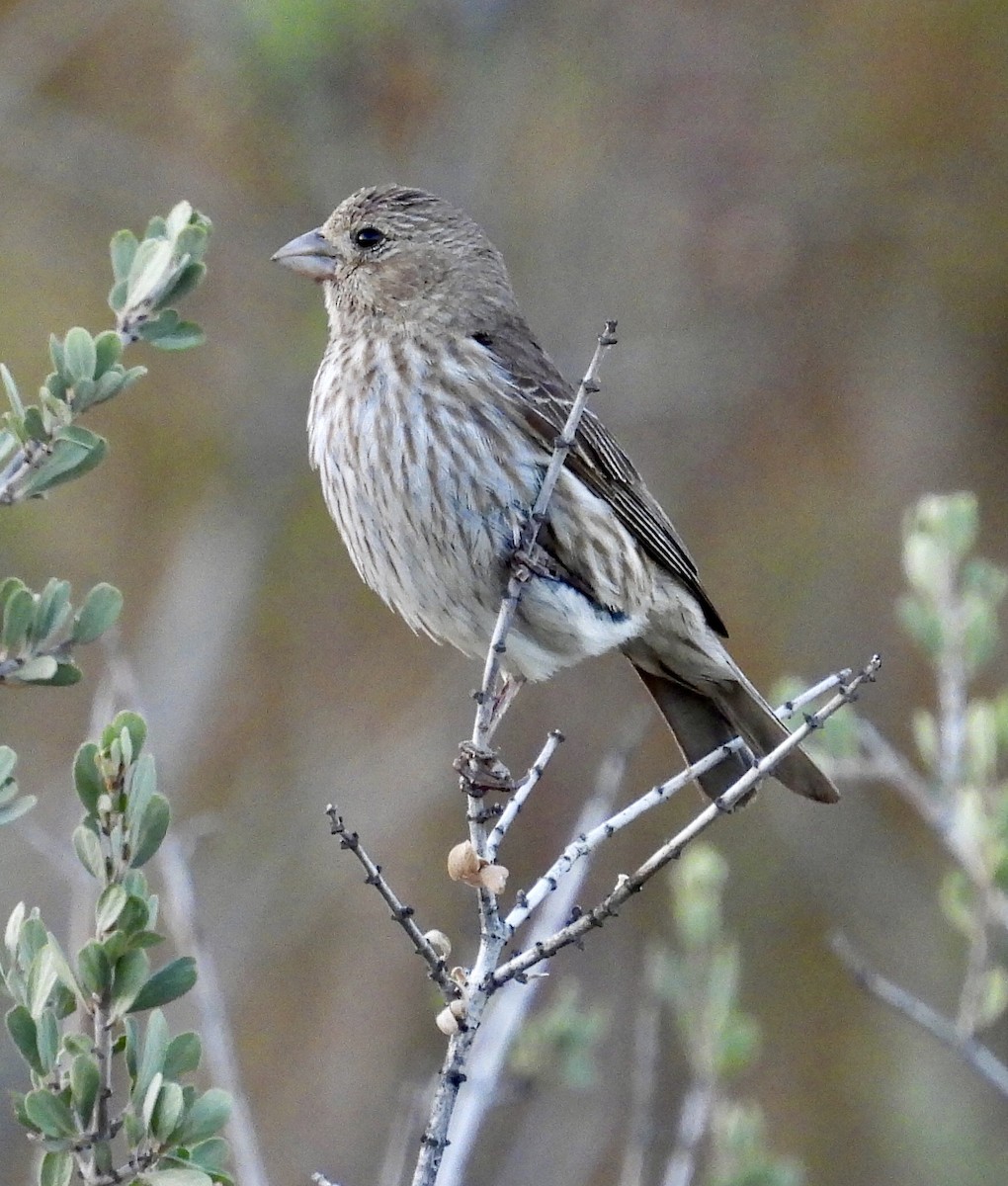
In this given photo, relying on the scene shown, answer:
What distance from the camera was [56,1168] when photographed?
2.22 metres

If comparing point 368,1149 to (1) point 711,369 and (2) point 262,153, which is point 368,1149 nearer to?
(1) point 711,369

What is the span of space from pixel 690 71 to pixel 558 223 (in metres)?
0.95

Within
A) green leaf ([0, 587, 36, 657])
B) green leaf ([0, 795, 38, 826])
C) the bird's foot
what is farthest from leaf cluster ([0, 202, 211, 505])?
the bird's foot

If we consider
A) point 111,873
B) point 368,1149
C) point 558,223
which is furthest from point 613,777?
point 558,223

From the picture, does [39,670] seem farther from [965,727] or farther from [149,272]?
[965,727]

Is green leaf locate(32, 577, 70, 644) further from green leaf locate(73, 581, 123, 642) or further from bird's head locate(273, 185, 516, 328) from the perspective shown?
bird's head locate(273, 185, 516, 328)

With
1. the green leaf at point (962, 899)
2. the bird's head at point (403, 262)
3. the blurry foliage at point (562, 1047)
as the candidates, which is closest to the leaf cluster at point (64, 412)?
the blurry foliage at point (562, 1047)

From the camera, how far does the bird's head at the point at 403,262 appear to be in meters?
4.87

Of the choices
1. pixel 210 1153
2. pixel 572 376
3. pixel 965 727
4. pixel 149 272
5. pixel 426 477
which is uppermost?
pixel 572 376

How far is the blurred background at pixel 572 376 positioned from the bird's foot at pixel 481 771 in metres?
4.16

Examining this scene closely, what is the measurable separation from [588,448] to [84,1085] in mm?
3023

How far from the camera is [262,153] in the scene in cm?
907

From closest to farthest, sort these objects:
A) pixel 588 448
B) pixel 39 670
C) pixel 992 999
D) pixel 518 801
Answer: pixel 39 670, pixel 518 801, pixel 992 999, pixel 588 448

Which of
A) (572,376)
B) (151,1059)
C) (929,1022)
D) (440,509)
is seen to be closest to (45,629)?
(151,1059)
